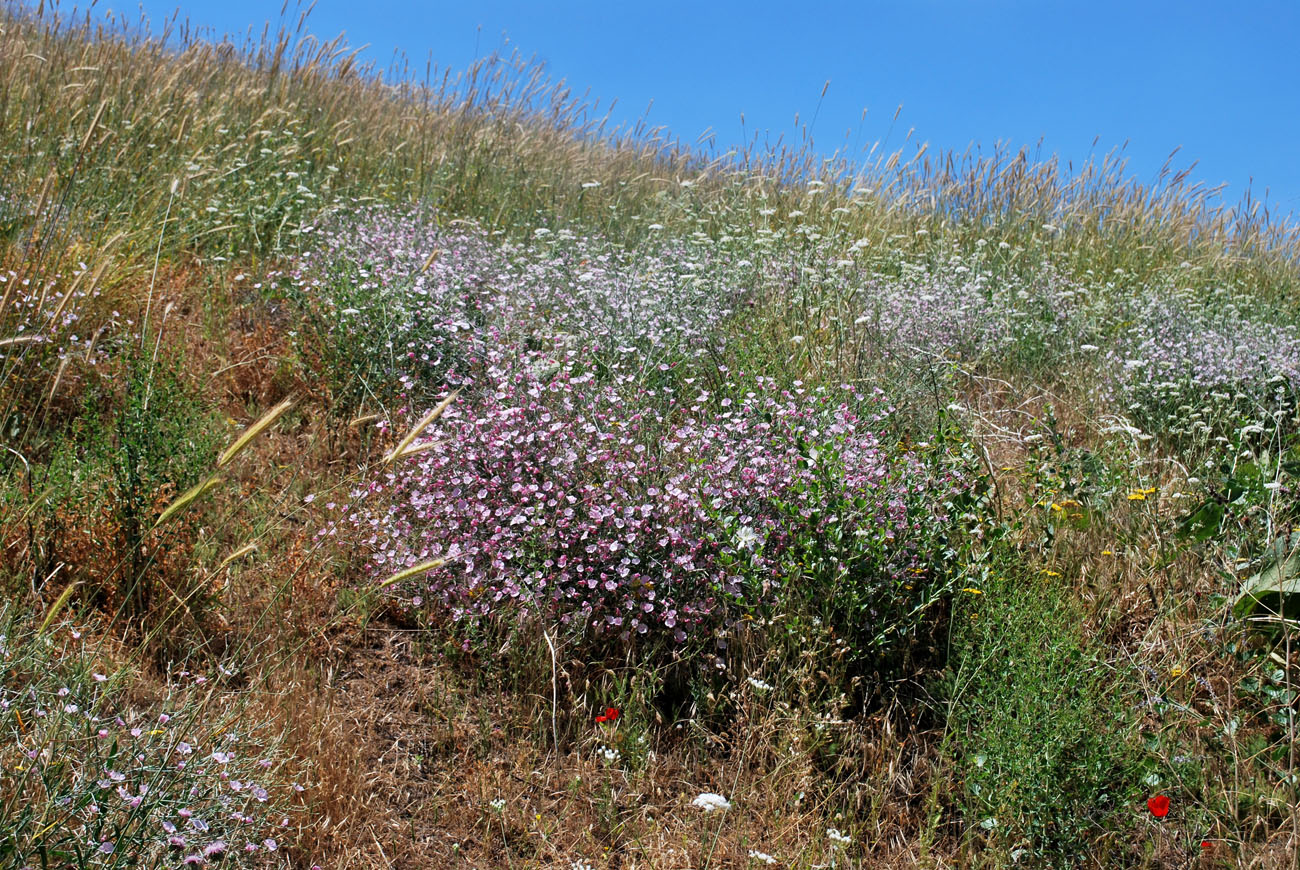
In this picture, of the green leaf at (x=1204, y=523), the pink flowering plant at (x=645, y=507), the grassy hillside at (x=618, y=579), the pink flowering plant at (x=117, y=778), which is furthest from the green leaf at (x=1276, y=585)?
the pink flowering plant at (x=117, y=778)

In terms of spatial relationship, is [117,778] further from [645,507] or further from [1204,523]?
[1204,523]

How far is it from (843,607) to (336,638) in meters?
1.71

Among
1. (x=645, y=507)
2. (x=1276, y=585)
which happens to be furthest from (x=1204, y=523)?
(x=645, y=507)

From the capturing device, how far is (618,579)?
3.23m

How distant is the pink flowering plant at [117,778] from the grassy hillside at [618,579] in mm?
16

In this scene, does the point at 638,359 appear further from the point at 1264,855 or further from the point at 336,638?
the point at 1264,855

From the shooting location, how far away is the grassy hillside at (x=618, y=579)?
261 cm

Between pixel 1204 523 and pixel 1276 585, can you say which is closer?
pixel 1276 585

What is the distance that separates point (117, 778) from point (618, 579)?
5.34 ft

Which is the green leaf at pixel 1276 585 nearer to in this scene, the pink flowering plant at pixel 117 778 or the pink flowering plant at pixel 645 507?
the pink flowering plant at pixel 645 507

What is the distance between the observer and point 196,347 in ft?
16.0

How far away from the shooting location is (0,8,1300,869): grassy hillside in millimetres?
2613

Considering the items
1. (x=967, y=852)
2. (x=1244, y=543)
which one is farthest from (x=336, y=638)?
(x=1244, y=543)

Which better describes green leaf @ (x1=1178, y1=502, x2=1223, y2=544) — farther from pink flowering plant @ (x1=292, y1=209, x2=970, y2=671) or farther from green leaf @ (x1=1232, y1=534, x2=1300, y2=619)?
pink flowering plant @ (x1=292, y1=209, x2=970, y2=671)
